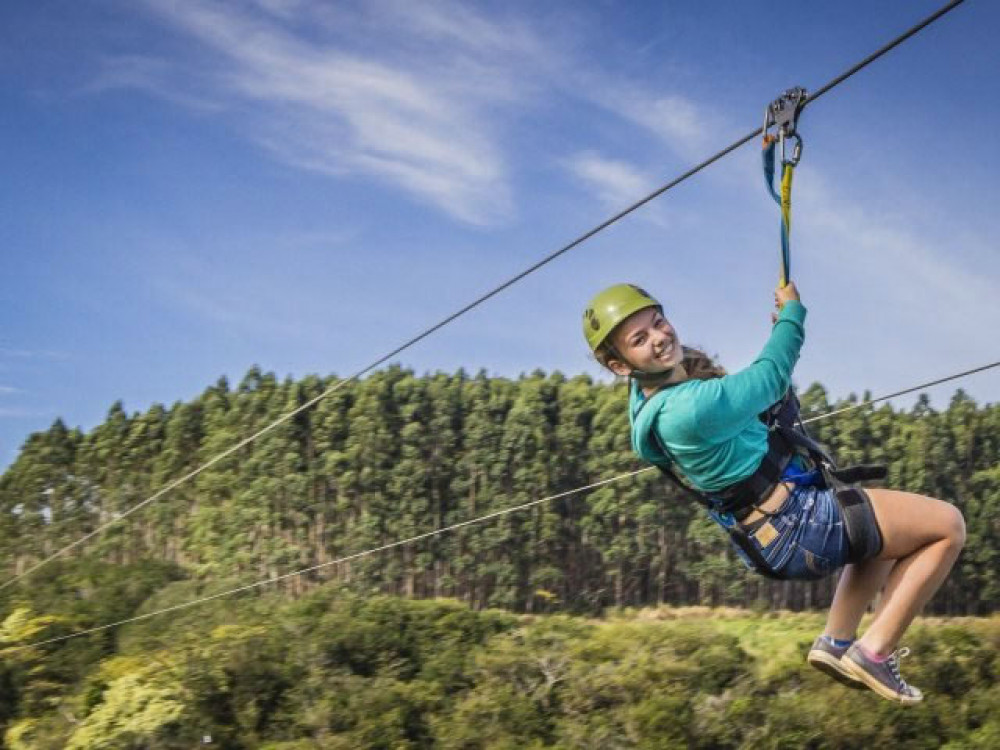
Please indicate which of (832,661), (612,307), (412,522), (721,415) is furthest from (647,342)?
(412,522)

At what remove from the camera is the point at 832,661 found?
120 inches

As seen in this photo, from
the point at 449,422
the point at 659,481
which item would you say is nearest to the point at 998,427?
the point at 659,481

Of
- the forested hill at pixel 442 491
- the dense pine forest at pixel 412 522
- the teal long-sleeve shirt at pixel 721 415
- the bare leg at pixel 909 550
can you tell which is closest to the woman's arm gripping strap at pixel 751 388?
the teal long-sleeve shirt at pixel 721 415

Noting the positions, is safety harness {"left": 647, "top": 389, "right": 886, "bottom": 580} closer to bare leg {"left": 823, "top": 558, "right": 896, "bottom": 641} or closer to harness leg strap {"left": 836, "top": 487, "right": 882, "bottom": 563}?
harness leg strap {"left": 836, "top": 487, "right": 882, "bottom": 563}

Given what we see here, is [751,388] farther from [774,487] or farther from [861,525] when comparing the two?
[861,525]

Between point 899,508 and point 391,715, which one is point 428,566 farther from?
point 899,508

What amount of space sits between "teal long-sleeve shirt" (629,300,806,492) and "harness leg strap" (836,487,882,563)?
259mm

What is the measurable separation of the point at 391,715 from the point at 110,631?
1136cm

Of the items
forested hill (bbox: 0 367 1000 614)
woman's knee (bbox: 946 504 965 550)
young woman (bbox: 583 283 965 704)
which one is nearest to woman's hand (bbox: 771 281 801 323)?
young woman (bbox: 583 283 965 704)

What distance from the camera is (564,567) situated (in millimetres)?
38562

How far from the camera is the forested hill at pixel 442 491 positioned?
1473 inches

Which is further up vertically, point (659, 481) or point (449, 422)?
point (449, 422)

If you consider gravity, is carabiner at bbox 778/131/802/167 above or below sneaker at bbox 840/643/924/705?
above

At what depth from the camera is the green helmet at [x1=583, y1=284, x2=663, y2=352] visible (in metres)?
2.84
